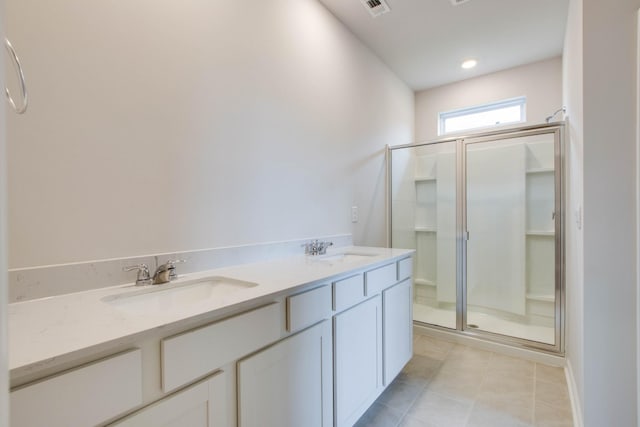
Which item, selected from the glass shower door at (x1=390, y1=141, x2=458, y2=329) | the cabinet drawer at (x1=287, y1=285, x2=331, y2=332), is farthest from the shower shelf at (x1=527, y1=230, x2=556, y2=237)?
the cabinet drawer at (x1=287, y1=285, x2=331, y2=332)

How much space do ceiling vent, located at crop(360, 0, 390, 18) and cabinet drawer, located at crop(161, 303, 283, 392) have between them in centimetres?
230

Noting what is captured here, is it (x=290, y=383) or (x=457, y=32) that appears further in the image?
(x=457, y=32)

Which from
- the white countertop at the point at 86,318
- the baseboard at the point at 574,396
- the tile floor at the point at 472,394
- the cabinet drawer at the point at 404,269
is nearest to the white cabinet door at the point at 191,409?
the white countertop at the point at 86,318

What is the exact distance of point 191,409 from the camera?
32.5 inches

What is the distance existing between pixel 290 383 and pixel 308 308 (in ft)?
0.91

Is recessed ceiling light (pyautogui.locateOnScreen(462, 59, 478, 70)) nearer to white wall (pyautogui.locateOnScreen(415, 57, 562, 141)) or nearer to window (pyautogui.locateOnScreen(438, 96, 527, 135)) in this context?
white wall (pyautogui.locateOnScreen(415, 57, 562, 141))

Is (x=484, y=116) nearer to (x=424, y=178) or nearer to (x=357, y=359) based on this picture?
(x=424, y=178)

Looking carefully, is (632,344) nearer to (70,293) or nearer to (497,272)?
(497,272)

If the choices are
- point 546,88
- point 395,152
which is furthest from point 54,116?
point 546,88

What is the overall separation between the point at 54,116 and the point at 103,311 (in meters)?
0.71

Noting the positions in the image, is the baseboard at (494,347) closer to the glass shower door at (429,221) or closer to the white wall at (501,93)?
the glass shower door at (429,221)

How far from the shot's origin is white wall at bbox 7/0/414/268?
3.39 feet

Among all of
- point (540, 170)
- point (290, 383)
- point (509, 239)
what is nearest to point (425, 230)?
point (509, 239)

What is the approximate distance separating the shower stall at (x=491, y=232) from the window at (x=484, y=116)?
0.67 meters
